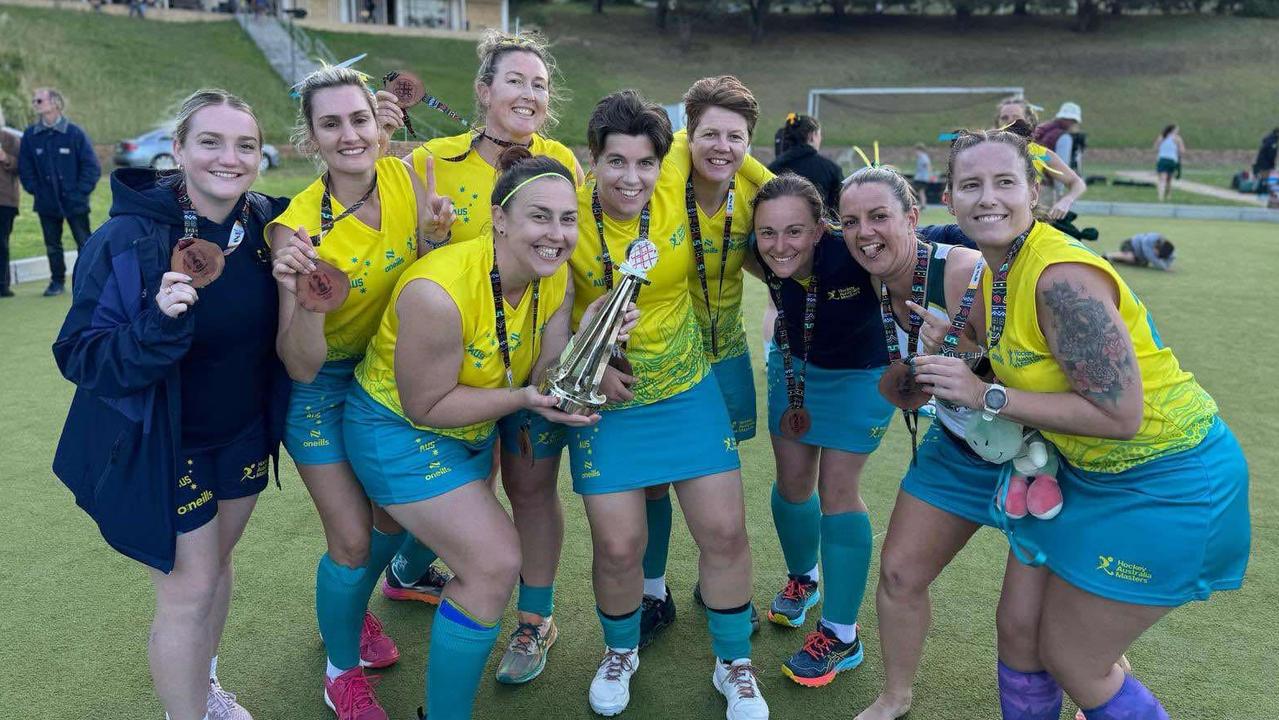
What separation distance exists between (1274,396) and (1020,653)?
5031 mm

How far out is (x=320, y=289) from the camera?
2.52 meters

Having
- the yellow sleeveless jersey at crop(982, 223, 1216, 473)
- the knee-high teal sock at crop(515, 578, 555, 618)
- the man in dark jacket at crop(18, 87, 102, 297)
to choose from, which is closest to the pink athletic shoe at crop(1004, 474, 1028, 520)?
the yellow sleeveless jersey at crop(982, 223, 1216, 473)

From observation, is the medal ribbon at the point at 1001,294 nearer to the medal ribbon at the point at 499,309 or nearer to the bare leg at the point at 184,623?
the medal ribbon at the point at 499,309

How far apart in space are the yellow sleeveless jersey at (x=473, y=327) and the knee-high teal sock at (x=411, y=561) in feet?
3.64

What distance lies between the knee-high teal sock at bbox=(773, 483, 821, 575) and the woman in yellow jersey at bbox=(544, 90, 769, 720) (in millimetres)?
535

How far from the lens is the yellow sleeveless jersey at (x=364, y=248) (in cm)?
278

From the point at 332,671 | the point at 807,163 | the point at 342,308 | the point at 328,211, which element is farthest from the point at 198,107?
the point at 807,163

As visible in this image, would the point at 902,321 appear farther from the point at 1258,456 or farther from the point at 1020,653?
the point at 1258,456

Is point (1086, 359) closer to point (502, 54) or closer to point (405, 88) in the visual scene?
point (502, 54)

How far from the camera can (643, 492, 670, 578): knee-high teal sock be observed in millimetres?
3566

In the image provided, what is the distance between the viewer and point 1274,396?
20.5 ft

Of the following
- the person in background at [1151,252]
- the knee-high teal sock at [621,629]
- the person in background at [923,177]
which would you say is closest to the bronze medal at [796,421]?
the knee-high teal sock at [621,629]

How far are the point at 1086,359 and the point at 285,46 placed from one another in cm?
3659

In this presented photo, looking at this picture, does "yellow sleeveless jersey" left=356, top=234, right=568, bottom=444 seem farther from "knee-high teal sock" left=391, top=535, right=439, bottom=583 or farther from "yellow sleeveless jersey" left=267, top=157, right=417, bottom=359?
"knee-high teal sock" left=391, top=535, right=439, bottom=583
